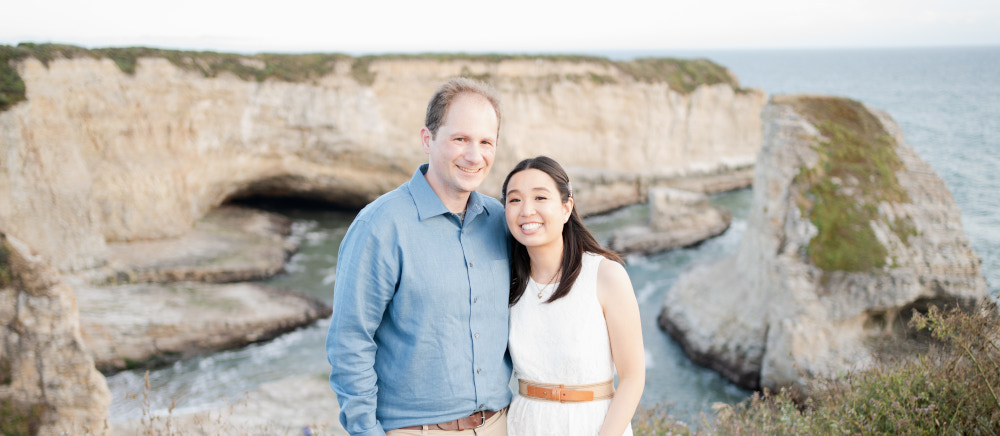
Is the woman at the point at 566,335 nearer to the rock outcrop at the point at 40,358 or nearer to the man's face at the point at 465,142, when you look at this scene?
the man's face at the point at 465,142

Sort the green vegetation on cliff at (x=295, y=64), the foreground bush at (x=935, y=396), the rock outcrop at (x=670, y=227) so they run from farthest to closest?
the rock outcrop at (x=670, y=227), the green vegetation on cliff at (x=295, y=64), the foreground bush at (x=935, y=396)

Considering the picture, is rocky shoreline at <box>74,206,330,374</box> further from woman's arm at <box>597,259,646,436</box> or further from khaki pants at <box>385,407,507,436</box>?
woman's arm at <box>597,259,646,436</box>

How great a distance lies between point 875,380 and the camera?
4582mm

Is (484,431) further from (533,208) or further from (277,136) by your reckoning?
(277,136)

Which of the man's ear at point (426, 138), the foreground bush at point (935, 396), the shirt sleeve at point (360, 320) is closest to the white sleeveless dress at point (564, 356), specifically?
the shirt sleeve at point (360, 320)

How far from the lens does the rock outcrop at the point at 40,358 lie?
583 cm

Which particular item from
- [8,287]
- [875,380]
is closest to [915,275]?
[875,380]

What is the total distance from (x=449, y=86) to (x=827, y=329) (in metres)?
11.4

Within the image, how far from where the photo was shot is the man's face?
2.79m

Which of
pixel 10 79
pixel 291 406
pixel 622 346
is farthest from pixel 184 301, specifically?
pixel 622 346

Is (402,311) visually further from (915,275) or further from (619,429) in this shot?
(915,275)

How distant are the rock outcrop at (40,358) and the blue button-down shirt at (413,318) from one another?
187 inches

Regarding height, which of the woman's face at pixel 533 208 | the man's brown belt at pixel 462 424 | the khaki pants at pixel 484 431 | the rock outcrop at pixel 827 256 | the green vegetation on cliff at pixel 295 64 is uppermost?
the green vegetation on cliff at pixel 295 64

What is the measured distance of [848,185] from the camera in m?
13.0
